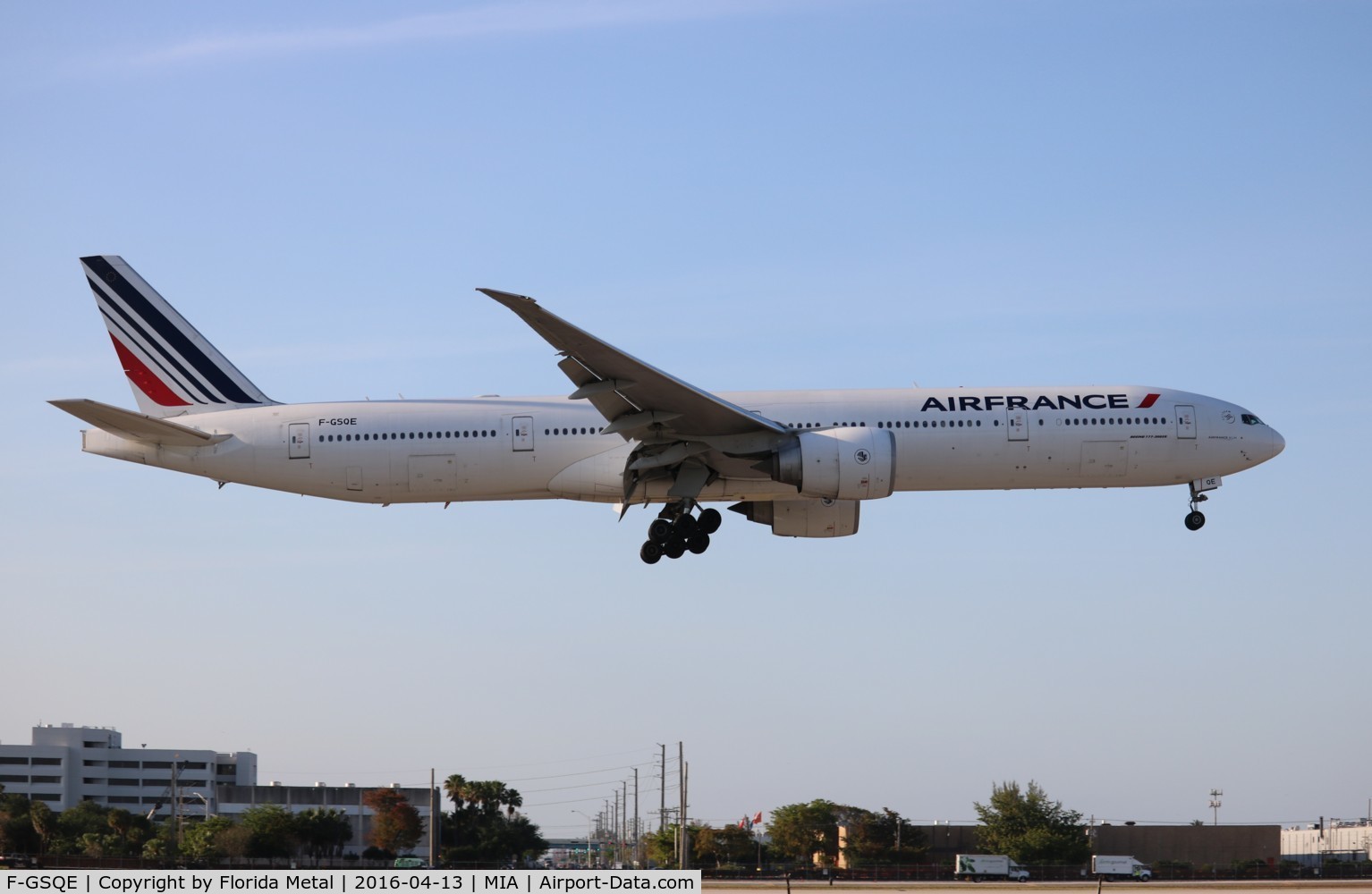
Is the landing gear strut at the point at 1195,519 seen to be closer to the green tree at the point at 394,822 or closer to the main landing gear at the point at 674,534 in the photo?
the main landing gear at the point at 674,534

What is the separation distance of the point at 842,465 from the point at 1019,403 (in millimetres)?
5173

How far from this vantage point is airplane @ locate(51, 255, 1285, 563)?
111 ft

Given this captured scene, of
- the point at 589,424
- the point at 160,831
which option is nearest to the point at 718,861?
the point at 160,831

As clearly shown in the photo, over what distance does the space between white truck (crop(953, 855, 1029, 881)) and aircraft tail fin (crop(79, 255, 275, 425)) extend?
33.4m

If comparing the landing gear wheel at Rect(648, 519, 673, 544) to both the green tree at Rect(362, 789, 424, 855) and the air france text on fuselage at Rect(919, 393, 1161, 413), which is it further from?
the green tree at Rect(362, 789, 424, 855)

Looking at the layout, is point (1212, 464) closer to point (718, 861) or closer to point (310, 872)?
point (310, 872)

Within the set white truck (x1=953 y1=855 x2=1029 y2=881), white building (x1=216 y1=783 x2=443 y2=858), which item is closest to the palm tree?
white building (x1=216 y1=783 x2=443 y2=858)

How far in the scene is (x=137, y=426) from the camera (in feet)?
112

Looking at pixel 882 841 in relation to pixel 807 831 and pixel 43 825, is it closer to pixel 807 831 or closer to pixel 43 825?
pixel 807 831

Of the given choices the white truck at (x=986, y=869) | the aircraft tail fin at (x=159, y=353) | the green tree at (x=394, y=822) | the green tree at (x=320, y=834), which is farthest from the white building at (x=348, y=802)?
the aircraft tail fin at (x=159, y=353)

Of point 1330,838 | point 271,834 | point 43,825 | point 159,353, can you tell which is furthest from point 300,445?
point 1330,838

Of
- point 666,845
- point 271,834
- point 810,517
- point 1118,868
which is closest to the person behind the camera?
point 810,517

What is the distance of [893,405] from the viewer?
1352 inches

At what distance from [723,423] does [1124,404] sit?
32.5 feet
